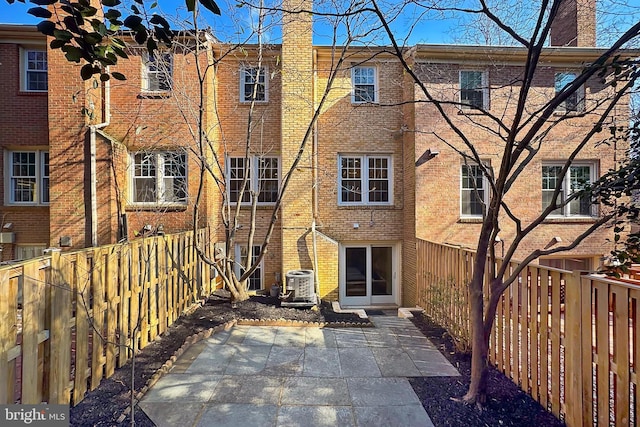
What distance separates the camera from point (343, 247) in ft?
31.0

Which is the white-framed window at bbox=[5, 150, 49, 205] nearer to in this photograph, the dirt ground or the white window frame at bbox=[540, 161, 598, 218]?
the dirt ground

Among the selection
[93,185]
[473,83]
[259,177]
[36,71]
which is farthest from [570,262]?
[36,71]

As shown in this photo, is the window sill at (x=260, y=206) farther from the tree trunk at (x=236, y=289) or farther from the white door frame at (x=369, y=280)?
the tree trunk at (x=236, y=289)

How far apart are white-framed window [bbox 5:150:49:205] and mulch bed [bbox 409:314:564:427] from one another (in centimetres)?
1098

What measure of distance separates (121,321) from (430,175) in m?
7.78

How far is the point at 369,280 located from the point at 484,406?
639 cm

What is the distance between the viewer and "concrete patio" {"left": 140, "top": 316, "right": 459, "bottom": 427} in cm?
309

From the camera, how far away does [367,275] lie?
9.55 metres

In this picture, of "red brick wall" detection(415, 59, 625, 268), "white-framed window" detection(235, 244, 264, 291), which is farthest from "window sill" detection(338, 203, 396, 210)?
"white-framed window" detection(235, 244, 264, 291)

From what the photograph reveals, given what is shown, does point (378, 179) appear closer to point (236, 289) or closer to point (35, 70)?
point (236, 289)

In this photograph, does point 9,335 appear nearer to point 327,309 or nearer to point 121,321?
point 121,321

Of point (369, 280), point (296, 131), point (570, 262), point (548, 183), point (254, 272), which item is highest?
point (296, 131)

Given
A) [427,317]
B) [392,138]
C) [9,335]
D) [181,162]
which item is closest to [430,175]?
[392,138]

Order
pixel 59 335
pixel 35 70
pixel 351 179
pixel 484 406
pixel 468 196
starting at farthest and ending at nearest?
pixel 351 179 < pixel 468 196 < pixel 35 70 < pixel 484 406 < pixel 59 335
